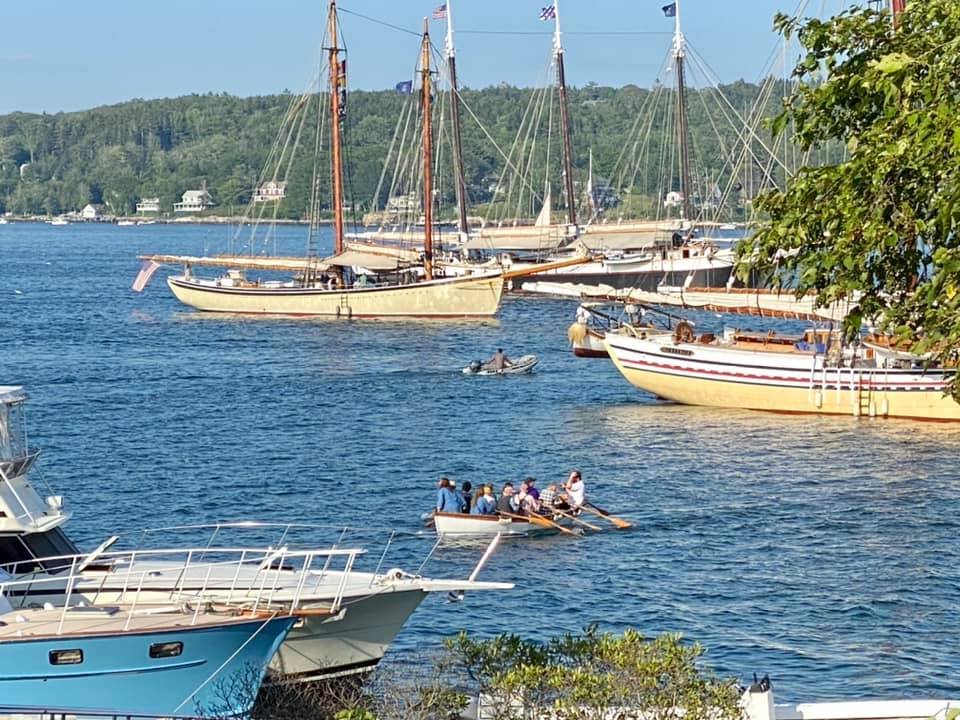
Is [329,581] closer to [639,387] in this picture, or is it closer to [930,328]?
[930,328]

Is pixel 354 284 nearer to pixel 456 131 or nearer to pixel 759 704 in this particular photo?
pixel 456 131

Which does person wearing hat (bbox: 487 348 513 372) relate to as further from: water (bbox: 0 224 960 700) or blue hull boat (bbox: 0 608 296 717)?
blue hull boat (bbox: 0 608 296 717)

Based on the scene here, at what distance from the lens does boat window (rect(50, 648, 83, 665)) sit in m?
24.4

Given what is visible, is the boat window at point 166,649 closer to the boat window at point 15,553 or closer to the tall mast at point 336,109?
the boat window at point 15,553

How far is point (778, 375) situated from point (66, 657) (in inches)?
1501

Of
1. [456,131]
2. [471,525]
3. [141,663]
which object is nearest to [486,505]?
[471,525]

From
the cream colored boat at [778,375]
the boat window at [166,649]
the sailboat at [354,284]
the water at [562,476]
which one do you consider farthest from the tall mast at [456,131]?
the boat window at [166,649]

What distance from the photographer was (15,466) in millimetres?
28000

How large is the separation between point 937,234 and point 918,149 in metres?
1.18

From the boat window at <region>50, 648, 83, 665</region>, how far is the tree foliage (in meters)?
11.2

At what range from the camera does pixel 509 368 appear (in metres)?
74.0

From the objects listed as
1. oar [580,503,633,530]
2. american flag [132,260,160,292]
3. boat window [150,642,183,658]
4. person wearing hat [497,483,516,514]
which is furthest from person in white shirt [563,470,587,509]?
american flag [132,260,160,292]

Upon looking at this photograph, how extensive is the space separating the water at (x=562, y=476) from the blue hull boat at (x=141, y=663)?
6.90 m

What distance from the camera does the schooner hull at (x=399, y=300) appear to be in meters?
97.5
